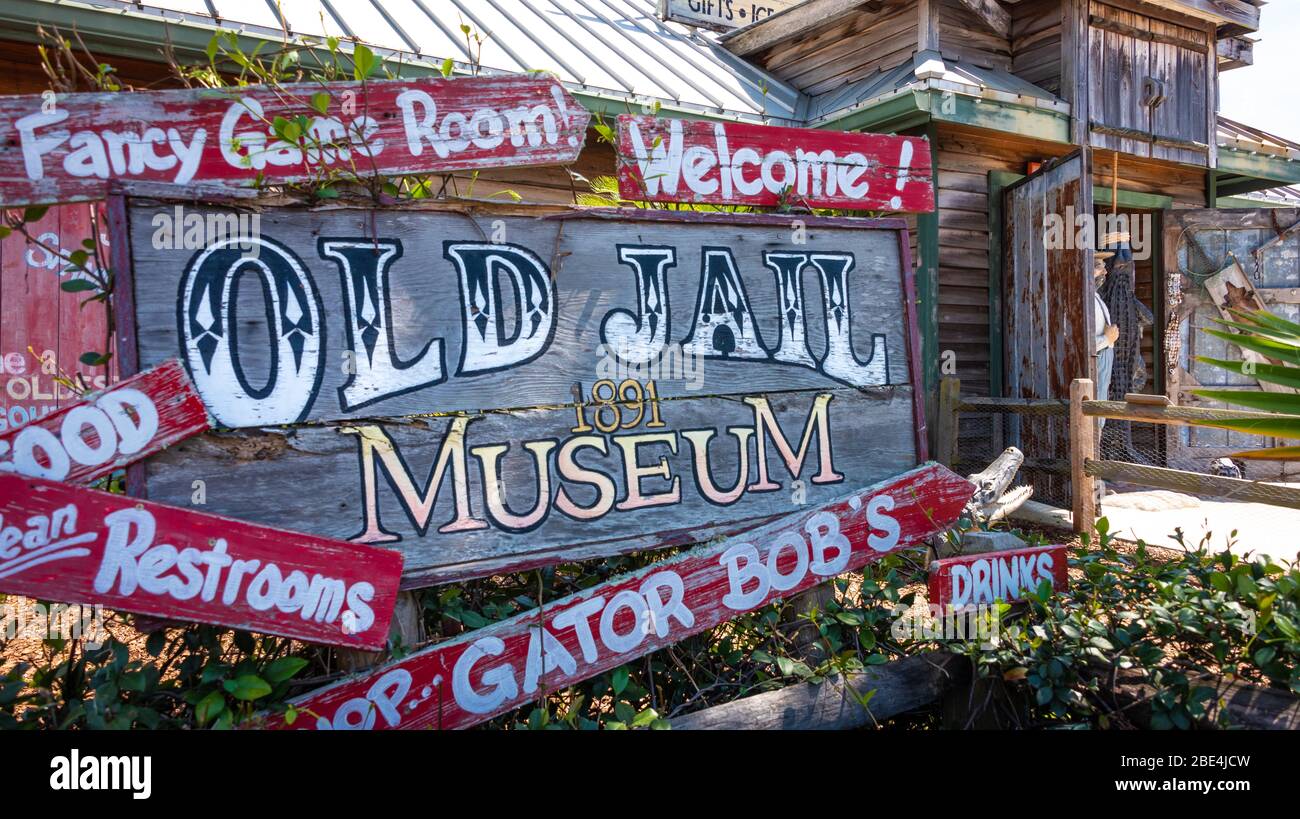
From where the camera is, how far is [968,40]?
6.89 meters

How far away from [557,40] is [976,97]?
316cm

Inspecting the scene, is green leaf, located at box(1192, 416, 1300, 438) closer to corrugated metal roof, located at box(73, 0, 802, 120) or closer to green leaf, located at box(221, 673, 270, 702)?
green leaf, located at box(221, 673, 270, 702)

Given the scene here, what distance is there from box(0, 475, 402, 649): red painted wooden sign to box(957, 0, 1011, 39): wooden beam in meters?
6.66

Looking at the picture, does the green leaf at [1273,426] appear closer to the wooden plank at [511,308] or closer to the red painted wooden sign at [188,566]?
the wooden plank at [511,308]

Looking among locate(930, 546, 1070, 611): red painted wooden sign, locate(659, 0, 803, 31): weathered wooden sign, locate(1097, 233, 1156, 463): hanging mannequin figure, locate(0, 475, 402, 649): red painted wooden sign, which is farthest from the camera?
locate(1097, 233, 1156, 463): hanging mannequin figure

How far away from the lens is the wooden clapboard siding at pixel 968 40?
6688 millimetres

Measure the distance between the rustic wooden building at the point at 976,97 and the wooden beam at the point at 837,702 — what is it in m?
3.95

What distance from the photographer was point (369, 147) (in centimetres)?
207

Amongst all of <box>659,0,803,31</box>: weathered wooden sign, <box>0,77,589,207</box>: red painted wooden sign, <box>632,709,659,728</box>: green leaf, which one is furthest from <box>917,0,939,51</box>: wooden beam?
<box>632,709,659,728</box>: green leaf

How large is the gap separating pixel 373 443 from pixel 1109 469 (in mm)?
4536

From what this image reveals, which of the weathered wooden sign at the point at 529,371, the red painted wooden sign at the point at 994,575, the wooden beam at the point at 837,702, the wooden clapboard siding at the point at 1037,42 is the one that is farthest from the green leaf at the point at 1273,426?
the wooden clapboard siding at the point at 1037,42

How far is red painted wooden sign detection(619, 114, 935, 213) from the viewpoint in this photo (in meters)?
2.45
